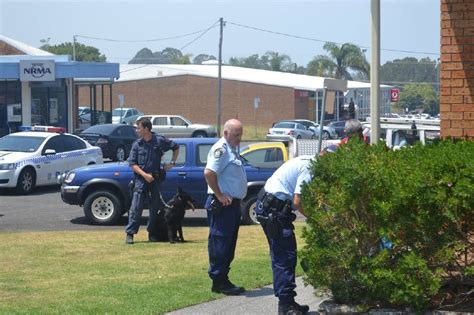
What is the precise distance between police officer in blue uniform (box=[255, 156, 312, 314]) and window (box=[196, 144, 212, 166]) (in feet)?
27.5

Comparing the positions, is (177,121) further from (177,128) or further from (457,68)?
(457,68)

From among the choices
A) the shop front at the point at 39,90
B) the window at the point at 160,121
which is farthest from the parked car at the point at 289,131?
the shop front at the point at 39,90

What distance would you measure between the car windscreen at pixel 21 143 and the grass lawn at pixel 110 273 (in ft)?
28.1

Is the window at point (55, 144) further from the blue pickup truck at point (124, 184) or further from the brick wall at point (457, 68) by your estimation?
the brick wall at point (457, 68)

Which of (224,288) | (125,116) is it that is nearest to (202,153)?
(224,288)

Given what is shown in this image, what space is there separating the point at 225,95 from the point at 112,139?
41.8m

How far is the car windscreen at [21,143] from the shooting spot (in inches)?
882

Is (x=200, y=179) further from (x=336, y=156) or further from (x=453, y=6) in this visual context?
(x=336, y=156)

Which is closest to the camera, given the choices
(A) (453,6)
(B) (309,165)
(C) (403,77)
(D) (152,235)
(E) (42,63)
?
(B) (309,165)

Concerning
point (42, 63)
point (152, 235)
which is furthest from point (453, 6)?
point (42, 63)

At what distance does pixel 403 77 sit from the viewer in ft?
332

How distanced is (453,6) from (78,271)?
504cm

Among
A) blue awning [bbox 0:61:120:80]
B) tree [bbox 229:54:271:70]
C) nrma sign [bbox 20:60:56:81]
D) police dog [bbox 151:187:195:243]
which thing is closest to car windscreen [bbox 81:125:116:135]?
nrma sign [bbox 20:60:56:81]

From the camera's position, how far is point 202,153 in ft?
53.3
